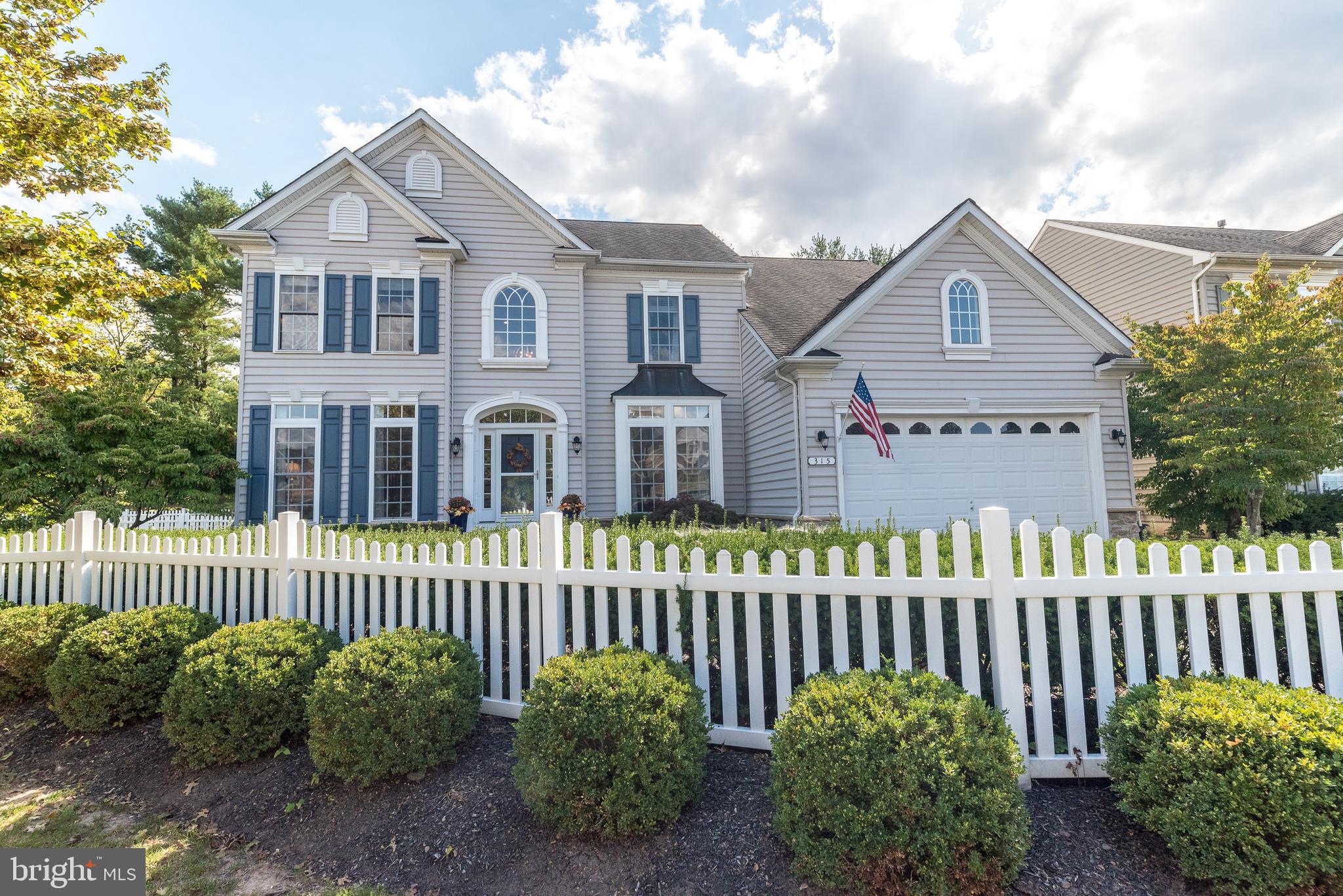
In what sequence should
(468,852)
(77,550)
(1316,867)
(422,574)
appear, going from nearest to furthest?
(1316,867) → (468,852) → (422,574) → (77,550)

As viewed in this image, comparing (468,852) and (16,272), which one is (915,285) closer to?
(468,852)

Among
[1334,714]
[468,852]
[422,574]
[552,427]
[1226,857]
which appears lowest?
[468,852]

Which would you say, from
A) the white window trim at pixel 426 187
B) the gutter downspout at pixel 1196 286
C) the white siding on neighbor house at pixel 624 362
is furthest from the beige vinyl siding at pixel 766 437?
the gutter downspout at pixel 1196 286


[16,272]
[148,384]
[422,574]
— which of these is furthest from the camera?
[148,384]

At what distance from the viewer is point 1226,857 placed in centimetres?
206

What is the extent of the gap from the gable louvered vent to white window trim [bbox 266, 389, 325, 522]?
3038 mm

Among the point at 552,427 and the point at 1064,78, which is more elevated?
the point at 1064,78

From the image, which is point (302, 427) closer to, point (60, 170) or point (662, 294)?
point (60, 170)

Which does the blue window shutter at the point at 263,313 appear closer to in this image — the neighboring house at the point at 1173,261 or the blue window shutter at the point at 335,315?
the blue window shutter at the point at 335,315

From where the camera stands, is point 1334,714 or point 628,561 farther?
point 628,561

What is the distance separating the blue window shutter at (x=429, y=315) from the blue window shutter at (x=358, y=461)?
164 cm

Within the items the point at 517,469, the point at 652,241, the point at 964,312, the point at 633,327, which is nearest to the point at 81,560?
the point at 517,469

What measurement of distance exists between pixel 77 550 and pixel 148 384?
11936mm

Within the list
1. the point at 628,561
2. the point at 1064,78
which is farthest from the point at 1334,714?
the point at 1064,78
